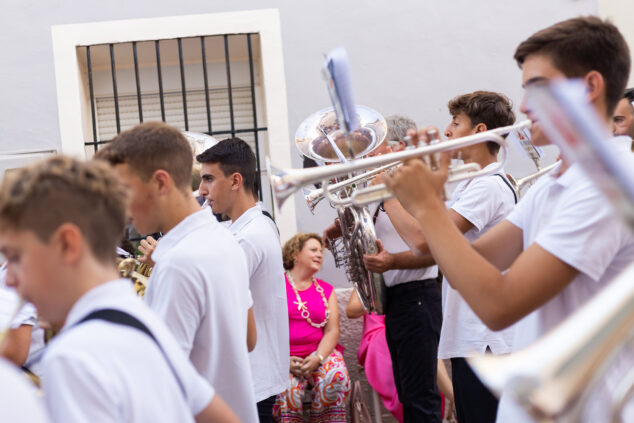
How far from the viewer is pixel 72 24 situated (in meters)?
6.05

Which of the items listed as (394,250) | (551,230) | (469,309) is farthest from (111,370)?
(394,250)

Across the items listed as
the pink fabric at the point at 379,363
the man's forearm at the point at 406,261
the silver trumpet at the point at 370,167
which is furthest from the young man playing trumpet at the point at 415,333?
the silver trumpet at the point at 370,167

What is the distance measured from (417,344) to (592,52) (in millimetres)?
2552

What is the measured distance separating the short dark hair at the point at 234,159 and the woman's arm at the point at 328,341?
5.28 ft

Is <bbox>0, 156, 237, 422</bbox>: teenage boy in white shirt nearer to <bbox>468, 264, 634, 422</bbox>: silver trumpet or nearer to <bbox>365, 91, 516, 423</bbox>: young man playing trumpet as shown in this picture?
<bbox>468, 264, 634, 422</bbox>: silver trumpet

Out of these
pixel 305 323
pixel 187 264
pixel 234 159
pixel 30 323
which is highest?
pixel 234 159

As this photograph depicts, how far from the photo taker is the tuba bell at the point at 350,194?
3.87 m

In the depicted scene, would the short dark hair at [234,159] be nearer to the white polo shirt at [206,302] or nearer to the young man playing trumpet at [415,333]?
the young man playing trumpet at [415,333]

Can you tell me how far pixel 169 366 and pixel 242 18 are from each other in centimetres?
506

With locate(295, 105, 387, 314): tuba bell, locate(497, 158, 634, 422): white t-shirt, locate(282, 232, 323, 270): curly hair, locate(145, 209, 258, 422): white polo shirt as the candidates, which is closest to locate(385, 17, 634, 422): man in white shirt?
locate(497, 158, 634, 422): white t-shirt

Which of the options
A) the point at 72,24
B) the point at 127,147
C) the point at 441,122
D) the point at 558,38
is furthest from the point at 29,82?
the point at 558,38

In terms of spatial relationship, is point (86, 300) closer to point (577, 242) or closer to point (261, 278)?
point (577, 242)

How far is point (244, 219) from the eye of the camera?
3.44 metres

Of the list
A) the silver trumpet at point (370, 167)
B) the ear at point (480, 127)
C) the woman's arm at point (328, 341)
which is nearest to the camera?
the silver trumpet at point (370, 167)
